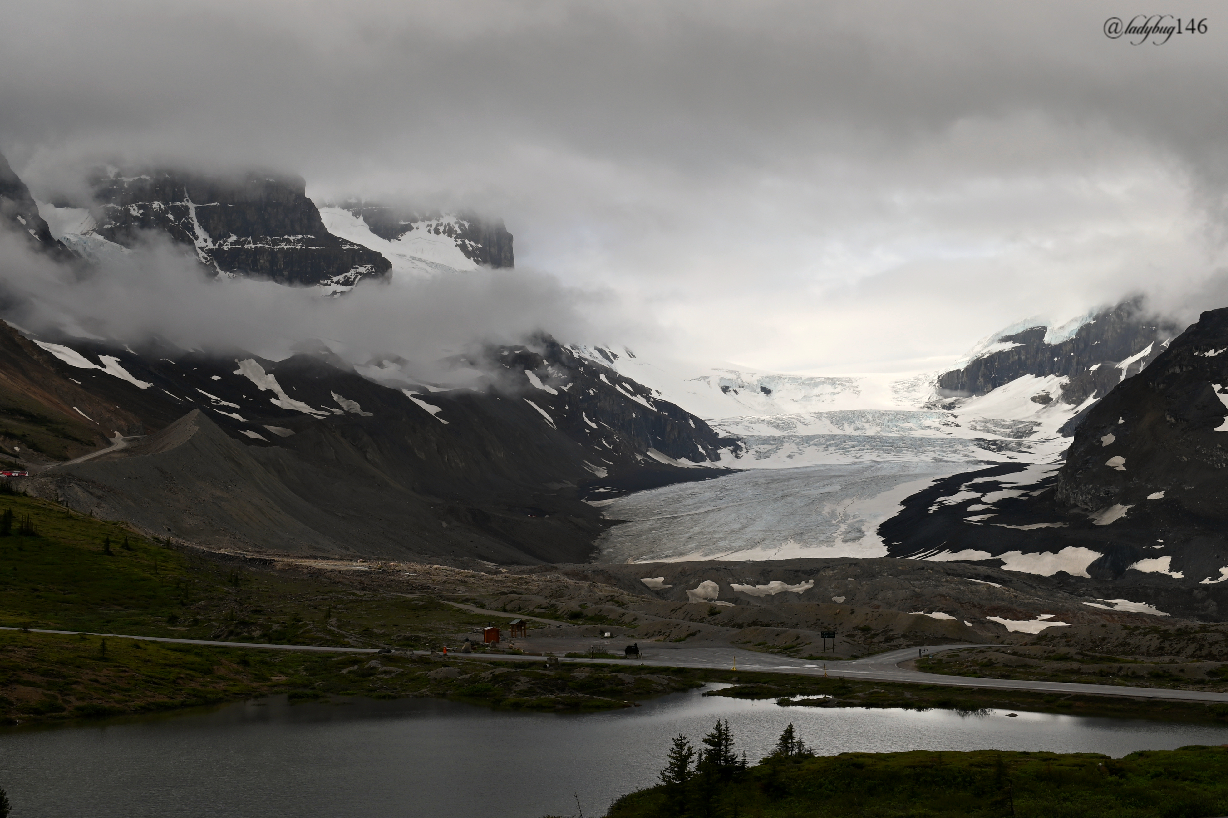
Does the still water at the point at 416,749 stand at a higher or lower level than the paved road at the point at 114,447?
lower

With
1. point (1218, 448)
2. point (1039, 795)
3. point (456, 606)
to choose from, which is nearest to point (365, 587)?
point (456, 606)

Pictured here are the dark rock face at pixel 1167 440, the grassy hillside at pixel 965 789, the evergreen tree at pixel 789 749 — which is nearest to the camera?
the grassy hillside at pixel 965 789

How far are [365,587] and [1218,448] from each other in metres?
129

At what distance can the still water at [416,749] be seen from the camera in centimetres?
3831

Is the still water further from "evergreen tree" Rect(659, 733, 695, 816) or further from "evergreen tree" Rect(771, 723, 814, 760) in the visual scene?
"evergreen tree" Rect(771, 723, 814, 760)

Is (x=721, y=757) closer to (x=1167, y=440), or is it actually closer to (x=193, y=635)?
(x=193, y=635)

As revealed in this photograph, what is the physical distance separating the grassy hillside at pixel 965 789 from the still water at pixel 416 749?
4621 mm

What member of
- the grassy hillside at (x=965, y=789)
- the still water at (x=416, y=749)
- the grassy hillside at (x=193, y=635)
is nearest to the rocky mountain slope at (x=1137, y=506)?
the still water at (x=416, y=749)

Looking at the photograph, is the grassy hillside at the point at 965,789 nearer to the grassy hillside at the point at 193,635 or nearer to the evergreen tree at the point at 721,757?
the evergreen tree at the point at 721,757

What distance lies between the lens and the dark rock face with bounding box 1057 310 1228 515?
151 m

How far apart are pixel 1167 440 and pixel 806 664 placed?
11903 cm

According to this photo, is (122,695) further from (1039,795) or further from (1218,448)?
(1218,448)

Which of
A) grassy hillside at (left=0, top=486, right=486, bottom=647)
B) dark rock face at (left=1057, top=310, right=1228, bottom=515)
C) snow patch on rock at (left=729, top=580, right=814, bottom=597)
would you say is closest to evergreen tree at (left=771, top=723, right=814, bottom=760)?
grassy hillside at (left=0, top=486, right=486, bottom=647)

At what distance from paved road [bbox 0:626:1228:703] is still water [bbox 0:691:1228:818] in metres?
7.23
